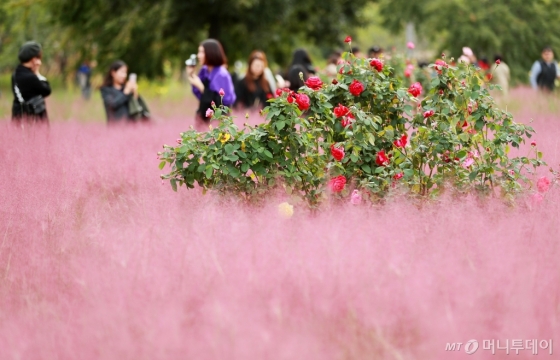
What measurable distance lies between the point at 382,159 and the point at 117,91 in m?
6.06

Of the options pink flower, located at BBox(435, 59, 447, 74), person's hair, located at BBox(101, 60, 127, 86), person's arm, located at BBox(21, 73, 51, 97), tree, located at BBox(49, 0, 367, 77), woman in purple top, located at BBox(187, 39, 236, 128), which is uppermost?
tree, located at BBox(49, 0, 367, 77)

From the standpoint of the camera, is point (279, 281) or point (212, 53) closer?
point (279, 281)

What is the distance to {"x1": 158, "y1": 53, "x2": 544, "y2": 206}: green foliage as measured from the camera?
5027 mm

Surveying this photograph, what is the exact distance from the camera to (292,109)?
504 cm

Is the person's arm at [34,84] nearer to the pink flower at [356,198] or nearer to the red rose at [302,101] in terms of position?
the red rose at [302,101]

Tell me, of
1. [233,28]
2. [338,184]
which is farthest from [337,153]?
[233,28]

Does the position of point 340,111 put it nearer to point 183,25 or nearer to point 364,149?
point 364,149

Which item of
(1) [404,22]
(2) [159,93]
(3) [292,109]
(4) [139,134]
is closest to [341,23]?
(2) [159,93]

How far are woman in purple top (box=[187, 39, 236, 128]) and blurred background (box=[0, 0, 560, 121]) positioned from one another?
7114 millimetres

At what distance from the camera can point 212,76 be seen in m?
8.35

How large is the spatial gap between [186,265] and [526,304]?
1.42m

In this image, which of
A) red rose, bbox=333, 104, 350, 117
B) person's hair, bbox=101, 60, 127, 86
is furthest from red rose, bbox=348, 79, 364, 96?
person's hair, bbox=101, 60, 127, 86

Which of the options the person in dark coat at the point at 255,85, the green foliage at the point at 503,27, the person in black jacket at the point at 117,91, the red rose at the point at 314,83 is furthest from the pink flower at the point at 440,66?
the green foliage at the point at 503,27

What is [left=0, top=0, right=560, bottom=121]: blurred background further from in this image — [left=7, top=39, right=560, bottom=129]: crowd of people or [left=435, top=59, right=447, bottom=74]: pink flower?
[left=435, top=59, right=447, bottom=74]: pink flower
